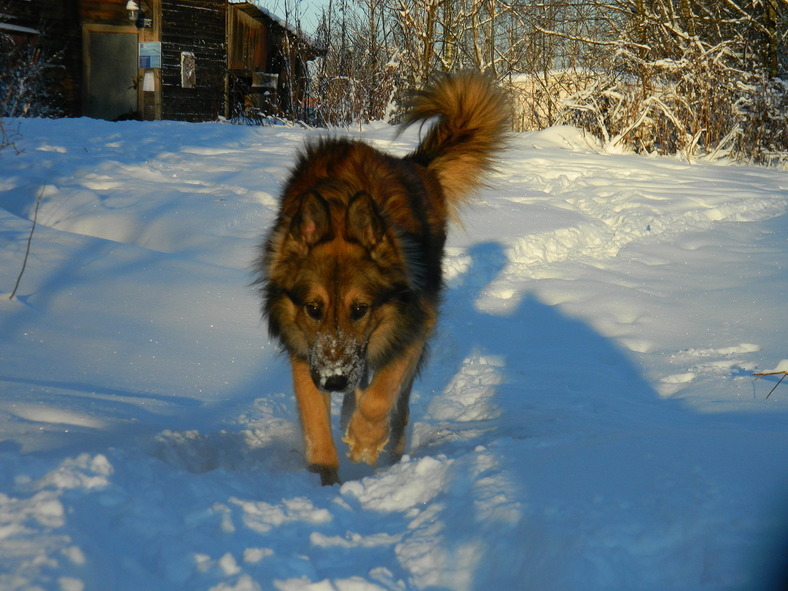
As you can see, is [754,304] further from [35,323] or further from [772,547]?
[35,323]

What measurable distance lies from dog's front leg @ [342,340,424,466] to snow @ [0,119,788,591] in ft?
0.77

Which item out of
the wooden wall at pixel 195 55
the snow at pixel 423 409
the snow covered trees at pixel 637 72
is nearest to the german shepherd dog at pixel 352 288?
the snow at pixel 423 409

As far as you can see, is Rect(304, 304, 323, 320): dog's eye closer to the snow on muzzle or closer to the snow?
the snow on muzzle

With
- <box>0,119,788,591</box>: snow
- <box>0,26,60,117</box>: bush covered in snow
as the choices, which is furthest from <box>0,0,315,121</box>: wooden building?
<box>0,119,788,591</box>: snow

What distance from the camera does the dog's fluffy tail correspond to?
182 inches

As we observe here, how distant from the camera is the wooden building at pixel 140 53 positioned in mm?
17906

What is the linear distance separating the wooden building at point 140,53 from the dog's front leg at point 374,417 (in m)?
14.8

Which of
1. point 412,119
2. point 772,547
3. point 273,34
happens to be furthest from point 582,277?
point 273,34

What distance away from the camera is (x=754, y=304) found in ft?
16.0

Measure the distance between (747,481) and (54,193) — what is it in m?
5.85

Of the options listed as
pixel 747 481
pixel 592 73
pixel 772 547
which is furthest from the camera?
pixel 592 73

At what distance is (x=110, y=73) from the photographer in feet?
62.1

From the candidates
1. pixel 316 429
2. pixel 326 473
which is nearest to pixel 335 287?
pixel 316 429

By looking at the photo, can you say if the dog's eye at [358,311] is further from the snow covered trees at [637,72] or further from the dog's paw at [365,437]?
the snow covered trees at [637,72]
